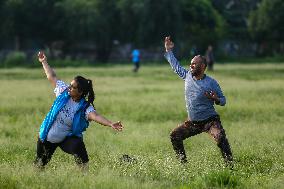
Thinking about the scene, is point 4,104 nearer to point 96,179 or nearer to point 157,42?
point 96,179

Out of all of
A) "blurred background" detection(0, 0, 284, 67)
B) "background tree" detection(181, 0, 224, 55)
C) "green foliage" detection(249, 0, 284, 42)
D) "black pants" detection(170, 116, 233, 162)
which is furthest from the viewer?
"green foliage" detection(249, 0, 284, 42)

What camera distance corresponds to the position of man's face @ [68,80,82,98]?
7.64 metres

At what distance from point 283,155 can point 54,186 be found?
4023 millimetres

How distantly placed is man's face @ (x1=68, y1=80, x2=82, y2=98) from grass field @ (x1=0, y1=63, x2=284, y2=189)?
924mm

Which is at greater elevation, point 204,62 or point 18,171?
point 204,62

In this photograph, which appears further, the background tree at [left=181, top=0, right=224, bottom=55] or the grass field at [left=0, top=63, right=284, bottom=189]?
the background tree at [left=181, top=0, right=224, bottom=55]

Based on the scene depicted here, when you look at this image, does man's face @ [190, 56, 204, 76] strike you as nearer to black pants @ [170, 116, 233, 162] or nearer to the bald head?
the bald head

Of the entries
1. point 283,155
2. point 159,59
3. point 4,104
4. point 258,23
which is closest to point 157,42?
point 159,59

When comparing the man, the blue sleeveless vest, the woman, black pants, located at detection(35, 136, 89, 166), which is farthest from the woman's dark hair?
the man

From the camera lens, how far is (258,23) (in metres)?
79.3

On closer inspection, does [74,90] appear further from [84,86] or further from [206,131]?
[206,131]

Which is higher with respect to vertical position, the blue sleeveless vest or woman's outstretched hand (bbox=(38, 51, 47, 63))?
woman's outstretched hand (bbox=(38, 51, 47, 63))

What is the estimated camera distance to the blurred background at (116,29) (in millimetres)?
67250

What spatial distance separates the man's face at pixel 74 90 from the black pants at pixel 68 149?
57 centimetres
